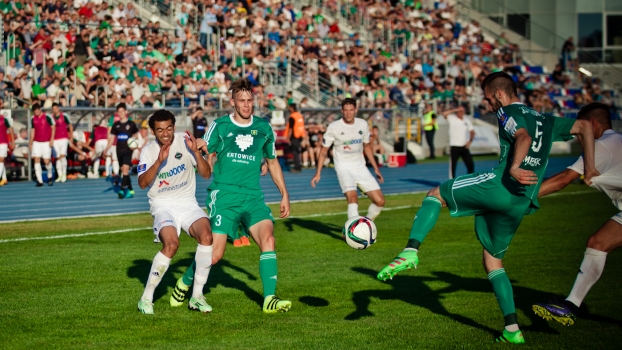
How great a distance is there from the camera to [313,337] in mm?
7082

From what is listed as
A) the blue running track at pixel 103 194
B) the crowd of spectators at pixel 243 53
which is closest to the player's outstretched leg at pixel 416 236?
the blue running track at pixel 103 194

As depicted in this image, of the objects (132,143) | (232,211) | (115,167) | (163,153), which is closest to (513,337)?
(232,211)

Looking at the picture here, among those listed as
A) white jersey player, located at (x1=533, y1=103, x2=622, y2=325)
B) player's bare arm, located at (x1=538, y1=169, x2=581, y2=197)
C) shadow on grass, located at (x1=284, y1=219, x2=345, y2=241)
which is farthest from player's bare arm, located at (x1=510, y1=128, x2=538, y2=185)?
shadow on grass, located at (x1=284, y1=219, x2=345, y2=241)

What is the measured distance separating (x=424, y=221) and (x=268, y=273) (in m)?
1.95

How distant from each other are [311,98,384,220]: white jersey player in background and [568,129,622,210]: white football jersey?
5.84m

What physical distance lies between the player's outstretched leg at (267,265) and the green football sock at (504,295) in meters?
2.00

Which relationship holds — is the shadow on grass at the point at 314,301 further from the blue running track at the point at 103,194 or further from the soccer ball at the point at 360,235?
the blue running track at the point at 103,194

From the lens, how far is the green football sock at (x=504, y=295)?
6.96m

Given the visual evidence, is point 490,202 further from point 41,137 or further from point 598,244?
point 41,137

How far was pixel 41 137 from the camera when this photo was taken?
873 inches

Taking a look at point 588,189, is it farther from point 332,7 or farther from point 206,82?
point 332,7

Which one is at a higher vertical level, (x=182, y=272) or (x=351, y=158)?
(x=351, y=158)

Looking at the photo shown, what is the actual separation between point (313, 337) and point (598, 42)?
49667mm

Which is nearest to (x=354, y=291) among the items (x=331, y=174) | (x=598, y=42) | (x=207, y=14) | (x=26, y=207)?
(x=26, y=207)
